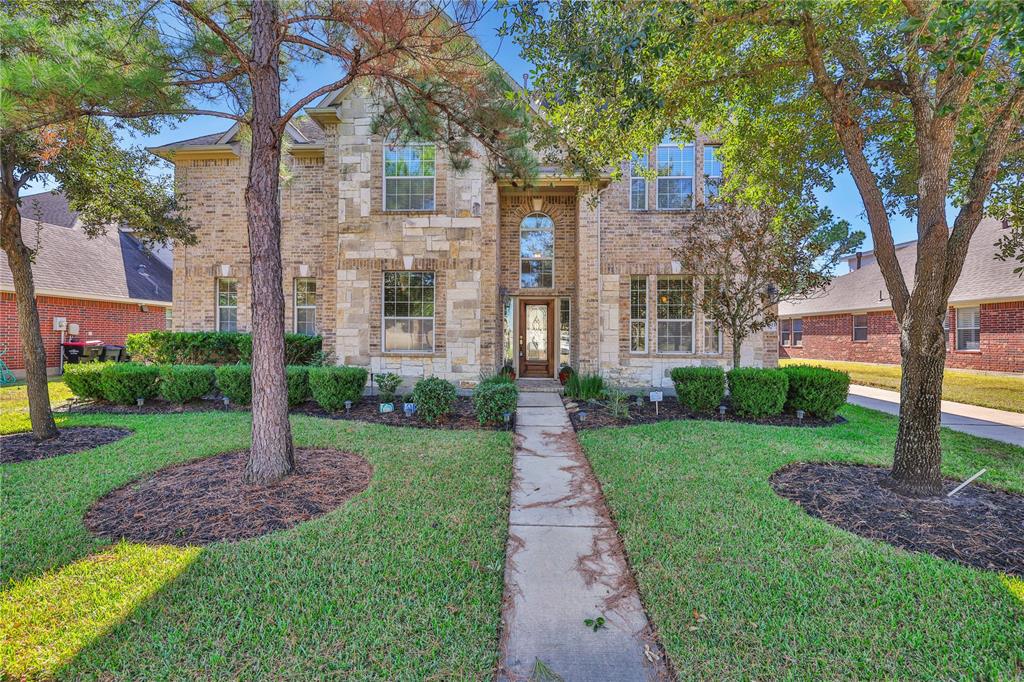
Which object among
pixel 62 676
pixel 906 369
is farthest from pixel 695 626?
pixel 906 369

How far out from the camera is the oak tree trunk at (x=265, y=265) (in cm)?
407

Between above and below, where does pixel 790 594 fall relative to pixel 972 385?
below

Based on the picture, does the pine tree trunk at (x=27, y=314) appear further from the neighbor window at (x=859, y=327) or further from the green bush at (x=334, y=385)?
the neighbor window at (x=859, y=327)

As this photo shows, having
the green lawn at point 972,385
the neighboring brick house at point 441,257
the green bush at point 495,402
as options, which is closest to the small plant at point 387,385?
the neighboring brick house at point 441,257

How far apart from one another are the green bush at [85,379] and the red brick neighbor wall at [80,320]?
17.2ft

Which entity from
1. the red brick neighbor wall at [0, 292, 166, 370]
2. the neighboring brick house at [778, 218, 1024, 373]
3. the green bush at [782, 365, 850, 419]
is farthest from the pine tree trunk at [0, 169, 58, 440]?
the neighboring brick house at [778, 218, 1024, 373]

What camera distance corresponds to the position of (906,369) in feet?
13.0

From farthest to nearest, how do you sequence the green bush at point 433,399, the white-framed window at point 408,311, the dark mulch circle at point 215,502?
the white-framed window at point 408,311 < the green bush at point 433,399 < the dark mulch circle at point 215,502

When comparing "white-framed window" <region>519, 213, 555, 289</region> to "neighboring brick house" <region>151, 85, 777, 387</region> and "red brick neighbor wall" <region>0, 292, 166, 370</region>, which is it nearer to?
"neighboring brick house" <region>151, 85, 777, 387</region>

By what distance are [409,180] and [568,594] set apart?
906 centimetres

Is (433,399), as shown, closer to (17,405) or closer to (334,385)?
(334,385)

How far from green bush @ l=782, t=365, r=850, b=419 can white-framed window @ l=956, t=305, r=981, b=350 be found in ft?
40.9

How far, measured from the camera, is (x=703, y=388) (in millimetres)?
7488

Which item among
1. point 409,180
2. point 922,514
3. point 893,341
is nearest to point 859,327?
point 893,341
